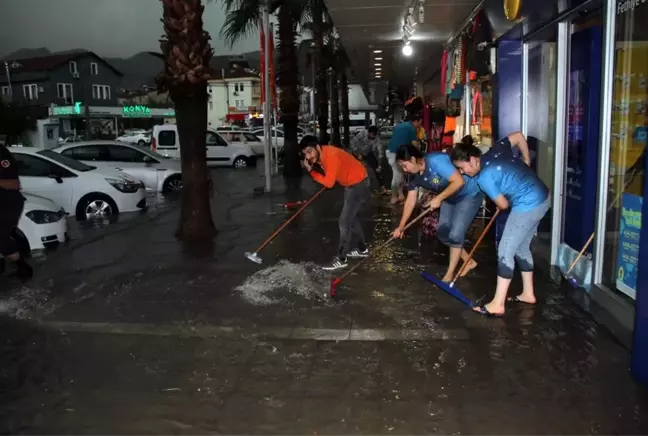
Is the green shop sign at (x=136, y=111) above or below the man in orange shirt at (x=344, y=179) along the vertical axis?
above

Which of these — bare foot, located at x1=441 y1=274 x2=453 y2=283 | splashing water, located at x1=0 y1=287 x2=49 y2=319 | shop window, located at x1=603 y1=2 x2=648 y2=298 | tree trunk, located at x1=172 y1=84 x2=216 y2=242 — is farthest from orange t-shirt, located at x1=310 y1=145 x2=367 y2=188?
splashing water, located at x1=0 y1=287 x2=49 y2=319

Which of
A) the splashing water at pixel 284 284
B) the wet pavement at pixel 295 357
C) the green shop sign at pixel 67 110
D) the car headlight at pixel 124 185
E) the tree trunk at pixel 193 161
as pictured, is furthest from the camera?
the green shop sign at pixel 67 110

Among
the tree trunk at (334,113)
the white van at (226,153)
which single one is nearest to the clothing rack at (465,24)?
the white van at (226,153)

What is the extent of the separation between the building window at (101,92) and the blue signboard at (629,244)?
7966 cm

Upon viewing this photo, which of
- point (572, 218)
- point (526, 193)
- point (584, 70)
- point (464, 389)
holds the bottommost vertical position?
point (464, 389)

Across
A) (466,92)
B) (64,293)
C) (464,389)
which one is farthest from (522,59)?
(64,293)

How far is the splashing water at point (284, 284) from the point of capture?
6078 millimetres

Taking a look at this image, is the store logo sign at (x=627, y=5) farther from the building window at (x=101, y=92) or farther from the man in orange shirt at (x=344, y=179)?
the building window at (x=101, y=92)

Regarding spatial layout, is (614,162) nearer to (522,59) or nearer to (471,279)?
(471,279)

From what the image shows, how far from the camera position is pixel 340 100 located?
36.1 metres

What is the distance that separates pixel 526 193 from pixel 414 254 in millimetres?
2874

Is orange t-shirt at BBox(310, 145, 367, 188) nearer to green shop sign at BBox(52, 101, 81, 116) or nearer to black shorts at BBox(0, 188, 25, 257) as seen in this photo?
black shorts at BBox(0, 188, 25, 257)

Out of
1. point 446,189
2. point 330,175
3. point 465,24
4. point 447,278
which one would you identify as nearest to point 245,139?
point 465,24

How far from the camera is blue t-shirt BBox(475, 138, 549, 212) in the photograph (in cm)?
499
